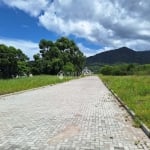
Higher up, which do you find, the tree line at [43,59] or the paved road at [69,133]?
the tree line at [43,59]

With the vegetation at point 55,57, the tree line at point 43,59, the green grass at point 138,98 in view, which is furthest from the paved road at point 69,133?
the vegetation at point 55,57

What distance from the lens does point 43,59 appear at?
9131 cm

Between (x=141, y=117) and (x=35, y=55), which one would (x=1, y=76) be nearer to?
(x=35, y=55)

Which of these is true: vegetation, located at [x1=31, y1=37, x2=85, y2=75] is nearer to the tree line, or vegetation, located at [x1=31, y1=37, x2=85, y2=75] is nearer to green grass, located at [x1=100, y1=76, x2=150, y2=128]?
the tree line

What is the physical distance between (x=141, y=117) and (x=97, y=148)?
14.5ft

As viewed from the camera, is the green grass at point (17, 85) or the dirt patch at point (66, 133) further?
the green grass at point (17, 85)

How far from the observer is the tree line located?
8431 centimetres

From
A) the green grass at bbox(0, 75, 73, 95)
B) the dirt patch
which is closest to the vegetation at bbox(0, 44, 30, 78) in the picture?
the green grass at bbox(0, 75, 73, 95)

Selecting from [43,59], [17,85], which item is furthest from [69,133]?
[43,59]

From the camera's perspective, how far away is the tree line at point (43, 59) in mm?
84312

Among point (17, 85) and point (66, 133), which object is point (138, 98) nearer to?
point (66, 133)

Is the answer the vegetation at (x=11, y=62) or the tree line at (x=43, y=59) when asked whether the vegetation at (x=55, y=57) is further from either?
the vegetation at (x=11, y=62)

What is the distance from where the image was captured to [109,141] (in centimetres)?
779

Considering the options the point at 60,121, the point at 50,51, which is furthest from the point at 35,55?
the point at 60,121
